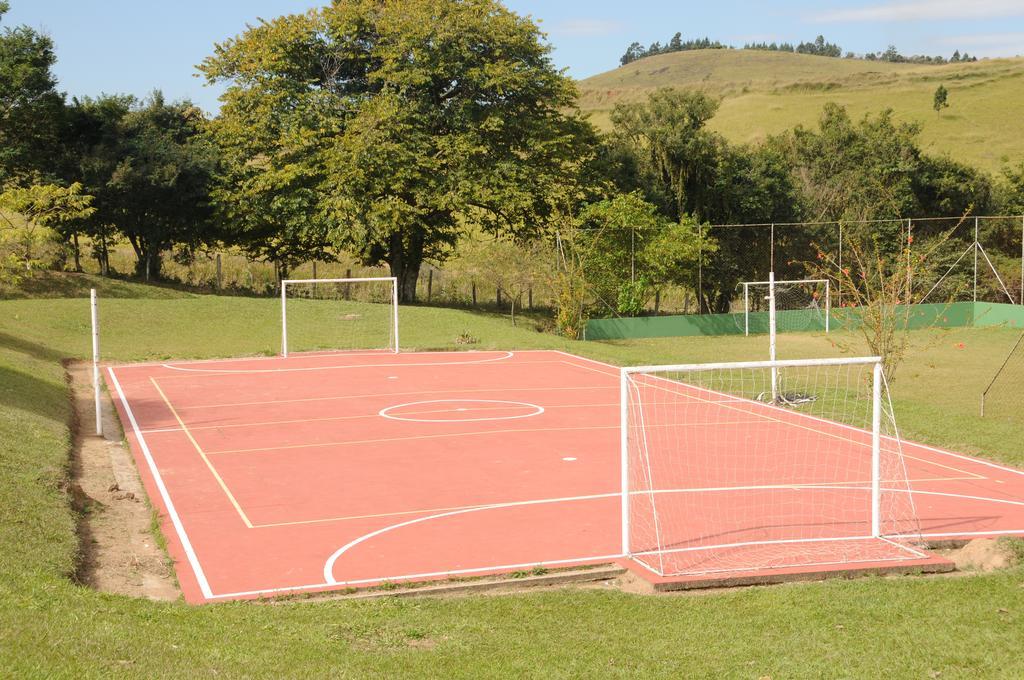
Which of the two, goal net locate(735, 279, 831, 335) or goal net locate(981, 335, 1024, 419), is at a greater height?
goal net locate(735, 279, 831, 335)

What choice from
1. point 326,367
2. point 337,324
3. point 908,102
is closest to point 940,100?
point 908,102

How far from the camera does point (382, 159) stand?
37844mm

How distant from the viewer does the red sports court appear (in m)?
11.3

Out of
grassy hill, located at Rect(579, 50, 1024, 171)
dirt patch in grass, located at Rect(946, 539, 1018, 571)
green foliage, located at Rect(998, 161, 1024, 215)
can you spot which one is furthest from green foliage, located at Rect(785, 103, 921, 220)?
dirt patch in grass, located at Rect(946, 539, 1018, 571)

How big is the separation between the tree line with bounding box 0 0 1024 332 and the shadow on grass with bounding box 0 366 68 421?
15.9 meters

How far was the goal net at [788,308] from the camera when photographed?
1556 inches

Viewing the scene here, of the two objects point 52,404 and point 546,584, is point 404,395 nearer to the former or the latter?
point 52,404

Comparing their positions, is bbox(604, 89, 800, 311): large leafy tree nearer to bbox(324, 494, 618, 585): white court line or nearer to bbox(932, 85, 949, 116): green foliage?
bbox(324, 494, 618, 585): white court line

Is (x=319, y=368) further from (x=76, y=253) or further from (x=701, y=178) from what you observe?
(x=701, y=178)

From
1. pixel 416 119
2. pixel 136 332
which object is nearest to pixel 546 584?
pixel 136 332

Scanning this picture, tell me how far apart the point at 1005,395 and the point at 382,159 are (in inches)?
913

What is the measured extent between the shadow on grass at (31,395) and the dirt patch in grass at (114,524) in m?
0.64

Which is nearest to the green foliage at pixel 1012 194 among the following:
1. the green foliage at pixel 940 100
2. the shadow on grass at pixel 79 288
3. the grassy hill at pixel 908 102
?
the grassy hill at pixel 908 102

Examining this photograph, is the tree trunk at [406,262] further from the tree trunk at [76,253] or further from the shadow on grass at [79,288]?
the tree trunk at [76,253]
